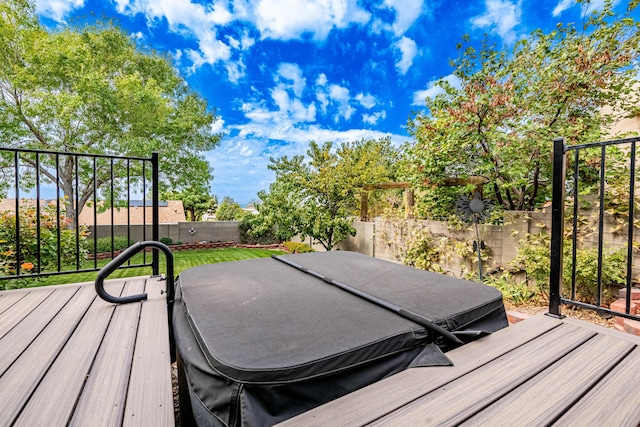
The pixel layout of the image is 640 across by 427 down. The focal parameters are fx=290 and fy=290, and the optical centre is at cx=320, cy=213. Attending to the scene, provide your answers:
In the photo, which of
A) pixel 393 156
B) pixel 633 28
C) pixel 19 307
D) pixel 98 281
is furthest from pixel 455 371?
pixel 393 156

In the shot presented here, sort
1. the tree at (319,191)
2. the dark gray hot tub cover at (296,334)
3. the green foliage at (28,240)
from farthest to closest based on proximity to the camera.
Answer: the tree at (319,191) < the green foliage at (28,240) < the dark gray hot tub cover at (296,334)

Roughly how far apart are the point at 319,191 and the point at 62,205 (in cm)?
487

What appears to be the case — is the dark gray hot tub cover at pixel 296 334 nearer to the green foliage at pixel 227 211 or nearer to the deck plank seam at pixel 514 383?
the deck plank seam at pixel 514 383

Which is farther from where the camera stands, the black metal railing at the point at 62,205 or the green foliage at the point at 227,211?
the green foliage at the point at 227,211

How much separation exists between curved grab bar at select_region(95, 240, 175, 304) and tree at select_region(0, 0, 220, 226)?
6.12 meters

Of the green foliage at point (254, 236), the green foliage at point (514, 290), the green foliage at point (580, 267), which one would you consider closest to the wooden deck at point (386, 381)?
the green foliage at point (580, 267)

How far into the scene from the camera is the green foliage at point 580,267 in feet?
8.89

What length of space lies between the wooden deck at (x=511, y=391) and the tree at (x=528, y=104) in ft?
9.80

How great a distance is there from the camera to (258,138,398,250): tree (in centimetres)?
677

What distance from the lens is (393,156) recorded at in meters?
9.62

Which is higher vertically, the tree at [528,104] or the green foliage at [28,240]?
the tree at [528,104]

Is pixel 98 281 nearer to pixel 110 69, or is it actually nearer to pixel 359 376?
pixel 359 376

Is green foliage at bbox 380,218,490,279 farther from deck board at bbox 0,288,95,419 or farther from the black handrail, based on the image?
deck board at bbox 0,288,95,419

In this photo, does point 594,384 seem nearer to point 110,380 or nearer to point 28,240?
point 110,380
